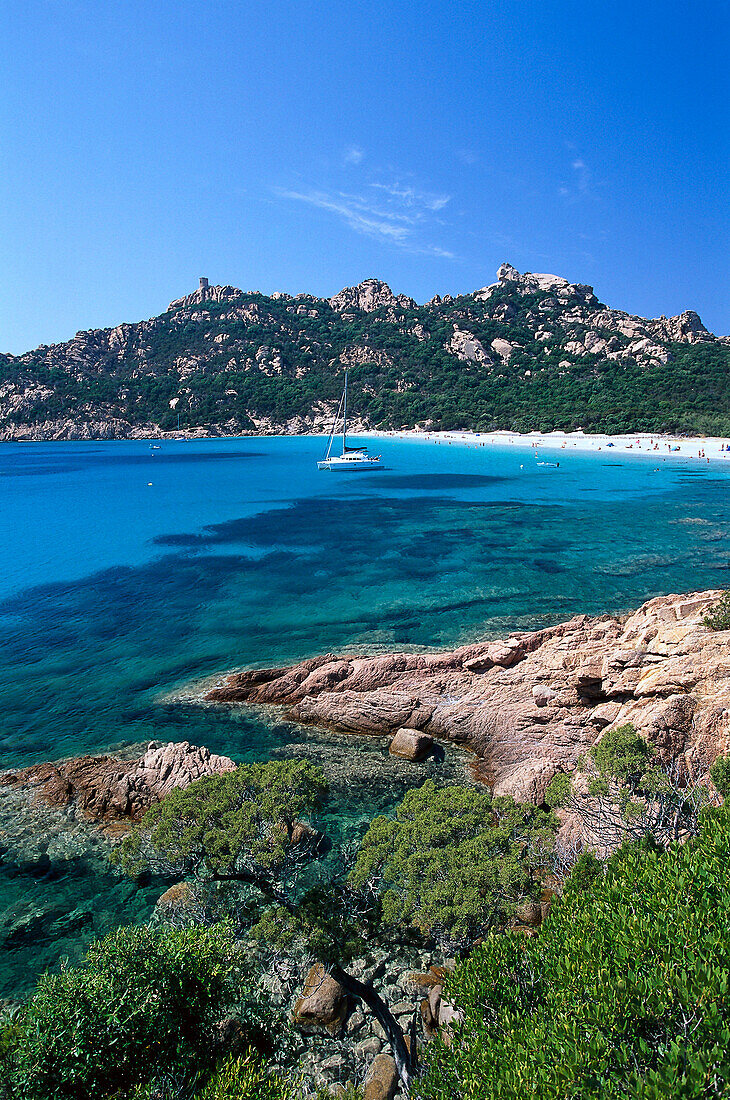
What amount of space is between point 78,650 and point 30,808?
1046cm

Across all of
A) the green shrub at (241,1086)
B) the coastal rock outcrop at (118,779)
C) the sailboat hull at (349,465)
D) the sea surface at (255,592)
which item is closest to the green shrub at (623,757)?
the sea surface at (255,592)

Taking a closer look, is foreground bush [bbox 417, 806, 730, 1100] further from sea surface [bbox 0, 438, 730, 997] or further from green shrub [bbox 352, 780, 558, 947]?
sea surface [bbox 0, 438, 730, 997]

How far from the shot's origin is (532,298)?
182 metres

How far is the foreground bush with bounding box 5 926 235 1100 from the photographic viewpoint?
559cm

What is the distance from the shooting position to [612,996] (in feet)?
15.4

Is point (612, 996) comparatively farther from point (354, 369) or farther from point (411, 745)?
point (354, 369)

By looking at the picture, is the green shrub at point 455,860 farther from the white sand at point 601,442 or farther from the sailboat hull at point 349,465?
the white sand at point 601,442

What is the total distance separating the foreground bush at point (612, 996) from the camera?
13.7 feet

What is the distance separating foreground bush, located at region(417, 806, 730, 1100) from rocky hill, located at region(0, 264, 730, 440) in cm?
12332

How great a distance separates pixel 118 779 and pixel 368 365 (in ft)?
548

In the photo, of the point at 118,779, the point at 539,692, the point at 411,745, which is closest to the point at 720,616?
the point at 539,692

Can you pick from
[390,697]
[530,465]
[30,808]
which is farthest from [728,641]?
[530,465]

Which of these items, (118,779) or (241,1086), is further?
(118,779)

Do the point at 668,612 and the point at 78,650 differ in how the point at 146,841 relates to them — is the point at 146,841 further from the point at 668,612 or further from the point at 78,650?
the point at 668,612
